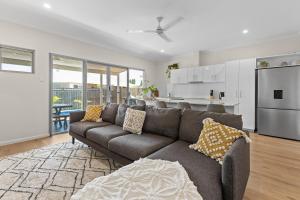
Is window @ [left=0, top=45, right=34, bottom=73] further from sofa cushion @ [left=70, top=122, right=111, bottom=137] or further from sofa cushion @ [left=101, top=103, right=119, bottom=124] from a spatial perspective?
sofa cushion @ [left=101, top=103, right=119, bottom=124]

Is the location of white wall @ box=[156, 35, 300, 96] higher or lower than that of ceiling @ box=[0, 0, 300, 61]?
lower

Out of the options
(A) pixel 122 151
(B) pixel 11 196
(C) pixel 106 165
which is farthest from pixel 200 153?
(B) pixel 11 196

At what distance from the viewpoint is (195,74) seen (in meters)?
6.09

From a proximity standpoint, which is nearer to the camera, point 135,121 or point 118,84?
point 135,121

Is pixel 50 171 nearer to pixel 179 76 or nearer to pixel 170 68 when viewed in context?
pixel 179 76

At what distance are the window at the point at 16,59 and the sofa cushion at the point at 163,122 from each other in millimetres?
3205

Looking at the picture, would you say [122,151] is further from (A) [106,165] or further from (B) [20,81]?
(B) [20,81]

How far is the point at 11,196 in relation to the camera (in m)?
1.74

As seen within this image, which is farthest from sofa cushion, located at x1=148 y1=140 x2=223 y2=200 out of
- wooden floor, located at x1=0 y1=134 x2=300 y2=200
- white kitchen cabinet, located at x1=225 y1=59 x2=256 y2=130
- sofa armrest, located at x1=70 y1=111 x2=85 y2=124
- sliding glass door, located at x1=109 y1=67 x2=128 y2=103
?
sliding glass door, located at x1=109 y1=67 x2=128 y2=103

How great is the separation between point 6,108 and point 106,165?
8.96 feet

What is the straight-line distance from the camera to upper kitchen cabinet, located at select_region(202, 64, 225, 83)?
537cm

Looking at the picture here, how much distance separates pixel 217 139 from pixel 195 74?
15.5ft

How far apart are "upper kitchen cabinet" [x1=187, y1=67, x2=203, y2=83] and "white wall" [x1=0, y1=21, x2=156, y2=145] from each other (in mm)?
4090

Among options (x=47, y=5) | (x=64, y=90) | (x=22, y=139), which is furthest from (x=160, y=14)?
(x=22, y=139)
